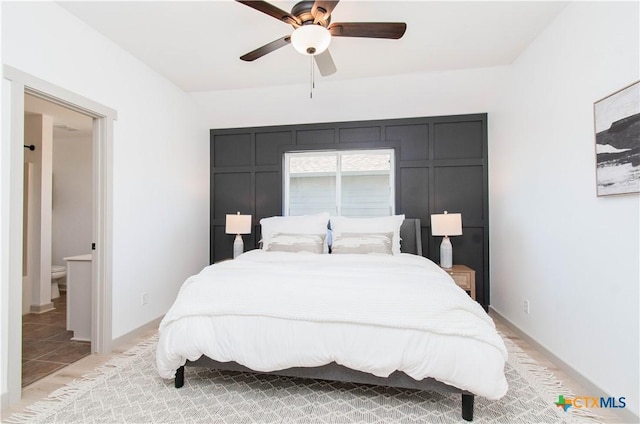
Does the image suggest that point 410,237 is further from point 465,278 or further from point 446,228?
point 465,278

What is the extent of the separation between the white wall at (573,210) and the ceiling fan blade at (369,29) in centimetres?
123

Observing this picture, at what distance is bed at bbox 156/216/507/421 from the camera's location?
5.26 ft

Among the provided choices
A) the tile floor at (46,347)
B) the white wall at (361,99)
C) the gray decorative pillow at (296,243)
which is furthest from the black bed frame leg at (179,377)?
the white wall at (361,99)

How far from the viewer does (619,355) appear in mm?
1780

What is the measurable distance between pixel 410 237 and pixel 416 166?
0.92m

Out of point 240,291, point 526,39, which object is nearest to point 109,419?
point 240,291

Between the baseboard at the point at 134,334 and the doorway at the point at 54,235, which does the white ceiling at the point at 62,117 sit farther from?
the baseboard at the point at 134,334

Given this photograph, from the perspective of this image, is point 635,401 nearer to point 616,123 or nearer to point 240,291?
point 616,123

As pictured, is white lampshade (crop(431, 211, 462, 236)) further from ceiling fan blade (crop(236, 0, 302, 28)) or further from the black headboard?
ceiling fan blade (crop(236, 0, 302, 28))

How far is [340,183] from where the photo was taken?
13.6 ft

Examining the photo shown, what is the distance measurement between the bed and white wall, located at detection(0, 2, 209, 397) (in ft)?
3.94

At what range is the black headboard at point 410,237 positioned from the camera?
3591 mm

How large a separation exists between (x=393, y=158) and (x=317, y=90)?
1270 mm

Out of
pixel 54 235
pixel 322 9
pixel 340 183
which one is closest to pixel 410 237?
pixel 340 183
